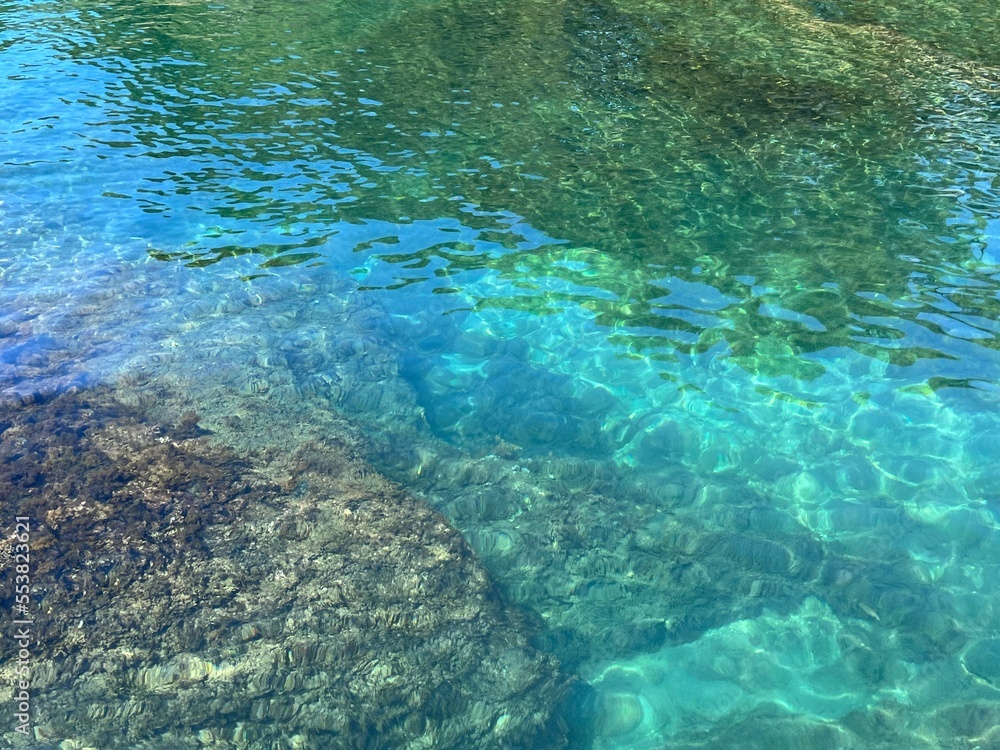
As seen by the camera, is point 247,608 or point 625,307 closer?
point 247,608

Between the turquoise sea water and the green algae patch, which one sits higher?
the turquoise sea water

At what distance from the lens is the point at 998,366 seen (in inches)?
352

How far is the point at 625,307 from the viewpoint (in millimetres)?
10250

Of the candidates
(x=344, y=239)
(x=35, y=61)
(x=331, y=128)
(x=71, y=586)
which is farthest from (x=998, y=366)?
(x=35, y=61)

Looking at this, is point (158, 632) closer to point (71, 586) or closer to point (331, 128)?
point (71, 586)

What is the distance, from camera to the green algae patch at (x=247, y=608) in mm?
5926

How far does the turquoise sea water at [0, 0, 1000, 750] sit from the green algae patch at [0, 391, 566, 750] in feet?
2.16

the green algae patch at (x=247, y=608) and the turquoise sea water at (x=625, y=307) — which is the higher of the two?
the turquoise sea water at (x=625, y=307)

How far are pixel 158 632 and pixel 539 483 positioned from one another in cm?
388

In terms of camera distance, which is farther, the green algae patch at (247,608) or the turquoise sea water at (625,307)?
the turquoise sea water at (625,307)

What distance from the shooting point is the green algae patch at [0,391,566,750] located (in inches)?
233

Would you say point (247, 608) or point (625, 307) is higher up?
point (625, 307)

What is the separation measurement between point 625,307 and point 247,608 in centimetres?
605

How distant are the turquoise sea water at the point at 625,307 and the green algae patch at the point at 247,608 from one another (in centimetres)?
66
